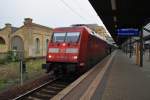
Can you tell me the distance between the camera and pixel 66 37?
57.1ft

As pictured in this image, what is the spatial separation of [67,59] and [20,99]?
18.2 feet

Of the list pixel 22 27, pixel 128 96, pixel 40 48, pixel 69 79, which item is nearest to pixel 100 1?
pixel 69 79

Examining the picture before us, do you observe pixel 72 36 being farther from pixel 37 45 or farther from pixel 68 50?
pixel 37 45

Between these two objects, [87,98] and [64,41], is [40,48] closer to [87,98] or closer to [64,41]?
[64,41]

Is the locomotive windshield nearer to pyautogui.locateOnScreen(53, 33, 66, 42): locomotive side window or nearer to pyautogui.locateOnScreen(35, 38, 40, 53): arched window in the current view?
pyautogui.locateOnScreen(53, 33, 66, 42): locomotive side window

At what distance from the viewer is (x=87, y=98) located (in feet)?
29.4

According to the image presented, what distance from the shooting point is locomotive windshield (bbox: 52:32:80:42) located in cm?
1700

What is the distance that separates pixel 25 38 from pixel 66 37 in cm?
2831

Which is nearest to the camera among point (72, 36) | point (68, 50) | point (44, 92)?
point (44, 92)

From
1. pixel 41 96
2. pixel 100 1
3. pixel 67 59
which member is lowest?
pixel 41 96

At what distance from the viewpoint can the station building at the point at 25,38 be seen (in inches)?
1762

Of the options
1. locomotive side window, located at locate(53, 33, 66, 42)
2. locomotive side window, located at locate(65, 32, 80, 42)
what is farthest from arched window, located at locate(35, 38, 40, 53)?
locomotive side window, located at locate(65, 32, 80, 42)

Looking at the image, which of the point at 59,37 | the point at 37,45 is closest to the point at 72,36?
the point at 59,37

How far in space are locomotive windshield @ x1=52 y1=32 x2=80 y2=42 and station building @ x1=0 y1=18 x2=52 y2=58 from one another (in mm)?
25861
